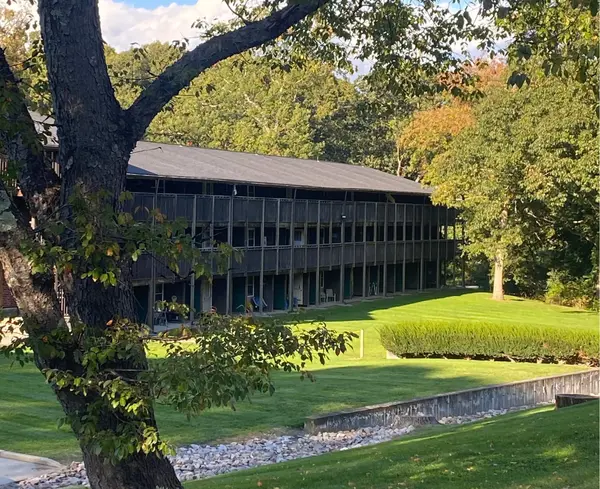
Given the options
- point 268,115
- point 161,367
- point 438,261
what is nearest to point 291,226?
point 438,261

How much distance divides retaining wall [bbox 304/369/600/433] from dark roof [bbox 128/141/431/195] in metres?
11.1

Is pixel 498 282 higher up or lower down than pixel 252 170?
lower down

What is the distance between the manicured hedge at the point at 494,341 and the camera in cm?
2681

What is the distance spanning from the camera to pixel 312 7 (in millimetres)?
7191

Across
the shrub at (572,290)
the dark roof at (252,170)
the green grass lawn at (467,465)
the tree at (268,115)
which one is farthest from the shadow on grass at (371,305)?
the green grass lawn at (467,465)

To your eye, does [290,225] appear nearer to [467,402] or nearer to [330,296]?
[330,296]

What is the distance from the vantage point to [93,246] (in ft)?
16.8

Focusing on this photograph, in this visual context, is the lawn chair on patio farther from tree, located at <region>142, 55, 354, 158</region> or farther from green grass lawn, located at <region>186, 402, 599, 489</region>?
green grass lawn, located at <region>186, 402, 599, 489</region>

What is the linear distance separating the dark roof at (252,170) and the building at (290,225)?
0.33ft

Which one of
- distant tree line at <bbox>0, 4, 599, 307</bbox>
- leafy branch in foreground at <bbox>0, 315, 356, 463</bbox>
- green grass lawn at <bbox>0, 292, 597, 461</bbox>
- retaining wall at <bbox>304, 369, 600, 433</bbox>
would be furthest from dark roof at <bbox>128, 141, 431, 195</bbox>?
leafy branch in foreground at <bbox>0, 315, 356, 463</bbox>

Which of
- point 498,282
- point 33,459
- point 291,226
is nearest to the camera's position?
point 33,459

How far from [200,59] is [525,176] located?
34.8m

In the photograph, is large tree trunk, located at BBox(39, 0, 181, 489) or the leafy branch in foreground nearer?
the leafy branch in foreground

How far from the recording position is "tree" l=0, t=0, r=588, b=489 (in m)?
5.37
